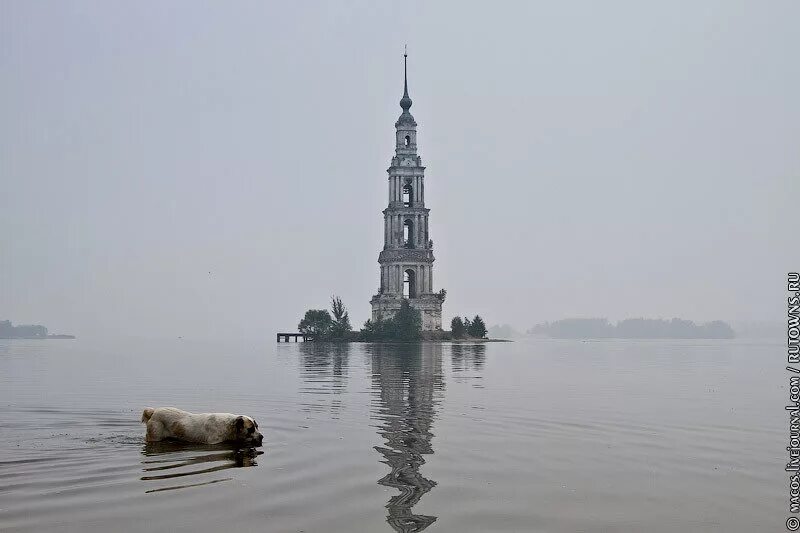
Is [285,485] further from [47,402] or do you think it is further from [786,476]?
[47,402]

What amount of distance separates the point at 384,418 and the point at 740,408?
44.5 ft

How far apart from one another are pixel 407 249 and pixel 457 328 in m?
18.1

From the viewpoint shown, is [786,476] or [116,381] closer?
[786,476]

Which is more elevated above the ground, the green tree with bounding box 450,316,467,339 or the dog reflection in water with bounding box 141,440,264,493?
the green tree with bounding box 450,316,467,339

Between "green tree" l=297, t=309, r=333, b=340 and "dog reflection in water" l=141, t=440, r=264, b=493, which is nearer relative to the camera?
"dog reflection in water" l=141, t=440, r=264, b=493

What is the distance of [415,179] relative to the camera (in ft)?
588

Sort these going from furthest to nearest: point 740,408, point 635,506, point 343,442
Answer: point 740,408 → point 343,442 → point 635,506

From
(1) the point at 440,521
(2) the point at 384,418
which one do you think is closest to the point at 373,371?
(2) the point at 384,418

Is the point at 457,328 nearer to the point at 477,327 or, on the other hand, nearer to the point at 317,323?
the point at 477,327

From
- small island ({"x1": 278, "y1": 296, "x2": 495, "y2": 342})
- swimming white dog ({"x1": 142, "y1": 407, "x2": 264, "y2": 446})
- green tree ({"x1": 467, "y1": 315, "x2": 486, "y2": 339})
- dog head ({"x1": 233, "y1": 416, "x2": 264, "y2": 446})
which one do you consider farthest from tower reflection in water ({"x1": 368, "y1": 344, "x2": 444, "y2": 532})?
green tree ({"x1": 467, "y1": 315, "x2": 486, "y2": 339})

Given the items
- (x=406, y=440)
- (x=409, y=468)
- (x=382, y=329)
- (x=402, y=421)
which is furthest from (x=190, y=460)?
(x=382, y=329)

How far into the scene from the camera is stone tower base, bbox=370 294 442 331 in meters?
172

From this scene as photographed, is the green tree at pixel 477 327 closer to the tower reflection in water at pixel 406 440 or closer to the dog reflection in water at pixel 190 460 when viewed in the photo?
the tower reflection in water at pixel 406 440

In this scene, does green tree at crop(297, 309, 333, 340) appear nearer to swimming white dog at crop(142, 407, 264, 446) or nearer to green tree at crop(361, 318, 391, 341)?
green tree at crop(361, 318, 391, 341)
